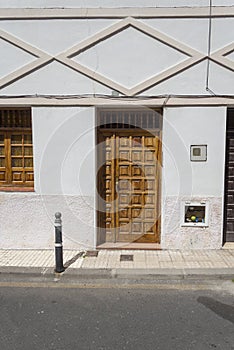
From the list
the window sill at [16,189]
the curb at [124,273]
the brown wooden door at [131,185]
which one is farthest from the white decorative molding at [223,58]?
the window sill at [16,189]

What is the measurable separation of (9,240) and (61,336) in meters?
3.16

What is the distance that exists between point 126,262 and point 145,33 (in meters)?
4.19

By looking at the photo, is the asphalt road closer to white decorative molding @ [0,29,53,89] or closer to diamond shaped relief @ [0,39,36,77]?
white decorative molding @ [0,29,53,89]

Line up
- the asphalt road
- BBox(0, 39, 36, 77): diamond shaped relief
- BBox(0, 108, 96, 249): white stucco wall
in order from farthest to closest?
BBox(0, 108, 96, 249): white stucco wall, BBox(0, 39, 36, 77): diamond shaped relief, the asphalt road

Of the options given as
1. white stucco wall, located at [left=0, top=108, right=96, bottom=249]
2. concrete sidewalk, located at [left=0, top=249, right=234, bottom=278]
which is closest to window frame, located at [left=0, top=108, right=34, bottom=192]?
white stucco wall, located at [left=0, top=108, right=96, bottom=249]

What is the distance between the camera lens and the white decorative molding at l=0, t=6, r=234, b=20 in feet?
18.3

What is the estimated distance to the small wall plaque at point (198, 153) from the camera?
5.88m

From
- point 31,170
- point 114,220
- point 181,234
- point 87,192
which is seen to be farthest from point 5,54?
point 181,234

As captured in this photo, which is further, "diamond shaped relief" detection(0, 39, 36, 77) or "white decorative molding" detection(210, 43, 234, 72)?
"diamond shaped relief" detection(0, 39, 36, 77)

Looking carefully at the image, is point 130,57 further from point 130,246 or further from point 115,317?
point 115,317

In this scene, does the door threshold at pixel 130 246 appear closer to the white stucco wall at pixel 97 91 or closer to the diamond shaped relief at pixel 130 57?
the white stucco wall at pixel 97 91

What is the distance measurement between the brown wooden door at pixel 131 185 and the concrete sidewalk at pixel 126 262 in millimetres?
495

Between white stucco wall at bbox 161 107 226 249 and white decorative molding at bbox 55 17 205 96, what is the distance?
2.15 feet

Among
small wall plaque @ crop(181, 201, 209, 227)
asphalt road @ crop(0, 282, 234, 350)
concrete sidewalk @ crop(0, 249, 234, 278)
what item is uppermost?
small wall plaque @ crop(181, 201, 209, 227)
